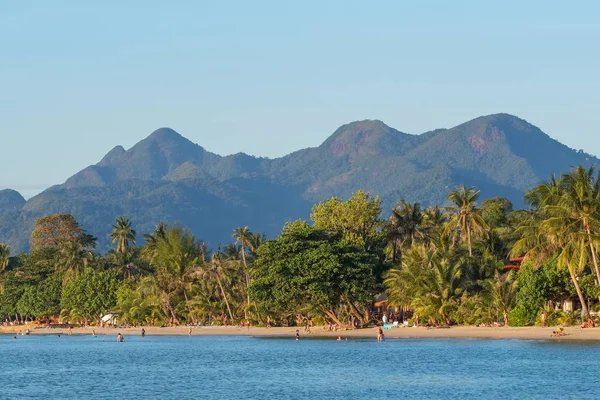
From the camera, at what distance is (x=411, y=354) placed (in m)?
68.2

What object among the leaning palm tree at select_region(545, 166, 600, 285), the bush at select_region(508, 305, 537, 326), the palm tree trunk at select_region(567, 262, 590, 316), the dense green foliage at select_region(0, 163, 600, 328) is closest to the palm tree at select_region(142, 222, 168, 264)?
the dense green foliage at select_region(0, 163, 600, 328)

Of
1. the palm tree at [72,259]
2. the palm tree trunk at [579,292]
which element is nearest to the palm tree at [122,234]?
the palm tree at [72,259]

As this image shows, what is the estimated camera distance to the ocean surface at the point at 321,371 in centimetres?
4975

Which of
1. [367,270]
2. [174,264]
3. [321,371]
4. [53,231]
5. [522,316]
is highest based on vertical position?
[53,231]

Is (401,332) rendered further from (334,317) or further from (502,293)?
(502,293)

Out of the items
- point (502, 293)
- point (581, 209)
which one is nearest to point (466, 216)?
point (502, 293)

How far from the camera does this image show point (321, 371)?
59.8m

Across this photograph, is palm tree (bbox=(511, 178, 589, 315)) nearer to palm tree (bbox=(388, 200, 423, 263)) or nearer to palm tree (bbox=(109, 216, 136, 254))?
palm tree (bbox=(388, 200, 423, 263))

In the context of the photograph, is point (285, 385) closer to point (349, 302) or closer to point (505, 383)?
point (505, 383)

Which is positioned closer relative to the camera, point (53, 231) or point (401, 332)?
point (401, 332)

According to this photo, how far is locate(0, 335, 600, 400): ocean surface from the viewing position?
49.8 meters

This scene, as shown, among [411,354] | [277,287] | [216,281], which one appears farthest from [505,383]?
[216,281]

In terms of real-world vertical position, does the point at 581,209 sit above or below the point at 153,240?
below

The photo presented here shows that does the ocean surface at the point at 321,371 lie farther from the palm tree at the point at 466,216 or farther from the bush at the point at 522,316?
the palm tree at the point at 466,216
